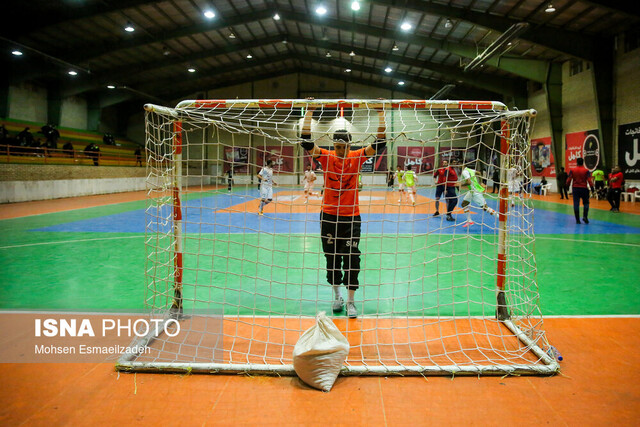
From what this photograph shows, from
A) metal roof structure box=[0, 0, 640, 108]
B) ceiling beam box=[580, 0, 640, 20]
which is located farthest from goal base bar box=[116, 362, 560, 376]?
metal roof structure box=[0, 0, 640, 108]

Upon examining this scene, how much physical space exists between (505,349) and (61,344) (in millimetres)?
4058

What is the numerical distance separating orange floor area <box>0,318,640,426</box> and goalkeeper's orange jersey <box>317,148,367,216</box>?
5.88 feet

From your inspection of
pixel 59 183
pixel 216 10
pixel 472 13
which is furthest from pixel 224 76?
pixel 472 13

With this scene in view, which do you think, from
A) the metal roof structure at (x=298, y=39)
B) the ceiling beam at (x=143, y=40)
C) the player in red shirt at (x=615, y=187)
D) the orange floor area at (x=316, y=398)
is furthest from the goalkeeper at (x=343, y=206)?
the ceiling beam at (x=143, y=40)

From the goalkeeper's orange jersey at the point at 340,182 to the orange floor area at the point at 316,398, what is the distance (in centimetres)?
179

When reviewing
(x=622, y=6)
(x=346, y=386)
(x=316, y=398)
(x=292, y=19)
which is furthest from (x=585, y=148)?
(x=316, y=398)

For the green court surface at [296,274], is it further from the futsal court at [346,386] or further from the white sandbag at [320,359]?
the white sandbag at [320,359]

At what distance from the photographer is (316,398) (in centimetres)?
273

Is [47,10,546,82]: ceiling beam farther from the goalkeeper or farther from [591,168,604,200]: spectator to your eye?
the goalkeeper

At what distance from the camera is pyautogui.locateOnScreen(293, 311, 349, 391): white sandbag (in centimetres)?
286

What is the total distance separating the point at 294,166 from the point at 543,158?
21546 millimetres

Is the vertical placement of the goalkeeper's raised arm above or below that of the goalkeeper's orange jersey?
above

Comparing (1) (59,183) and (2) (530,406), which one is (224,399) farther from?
(1) (59,183)

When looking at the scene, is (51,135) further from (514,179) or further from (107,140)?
(514,179)
